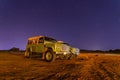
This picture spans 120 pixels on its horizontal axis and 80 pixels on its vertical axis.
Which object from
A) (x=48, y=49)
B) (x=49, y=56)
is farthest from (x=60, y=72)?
(x=48, y=49)

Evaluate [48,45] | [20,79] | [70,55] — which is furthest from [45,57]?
[20,79]

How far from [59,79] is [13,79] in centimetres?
175

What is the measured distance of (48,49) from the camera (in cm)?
1605

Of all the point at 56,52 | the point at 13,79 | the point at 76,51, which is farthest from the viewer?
the point at 76,51

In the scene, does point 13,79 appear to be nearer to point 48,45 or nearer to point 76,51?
point 48,45

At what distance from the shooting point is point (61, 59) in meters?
18.4

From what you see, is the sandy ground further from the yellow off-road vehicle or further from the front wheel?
the yellow off-road vehicle

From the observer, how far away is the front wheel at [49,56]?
1562cm

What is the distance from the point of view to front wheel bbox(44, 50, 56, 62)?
15.6 meters

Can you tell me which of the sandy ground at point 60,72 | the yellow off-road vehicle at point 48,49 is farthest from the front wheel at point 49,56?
the sandy ground at point 60,72

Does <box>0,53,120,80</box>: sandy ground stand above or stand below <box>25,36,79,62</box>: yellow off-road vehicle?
below

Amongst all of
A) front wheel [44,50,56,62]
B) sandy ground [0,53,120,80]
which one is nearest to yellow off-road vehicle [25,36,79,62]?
front wheel [44,50,56,62]

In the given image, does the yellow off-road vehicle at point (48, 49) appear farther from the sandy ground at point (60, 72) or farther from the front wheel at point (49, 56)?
the sandy ground at point (60, 72)

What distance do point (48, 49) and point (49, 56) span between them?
1.83 feet
